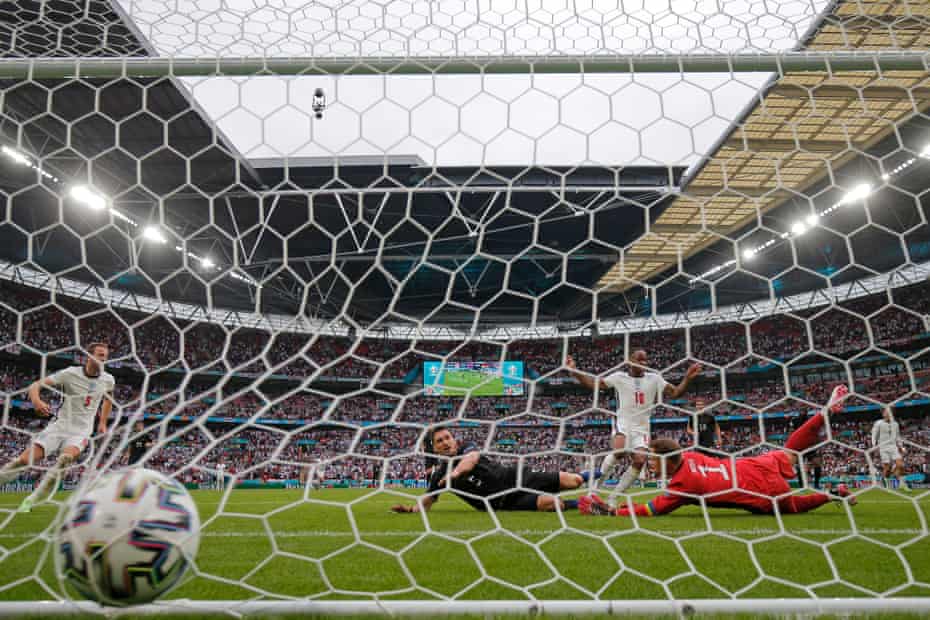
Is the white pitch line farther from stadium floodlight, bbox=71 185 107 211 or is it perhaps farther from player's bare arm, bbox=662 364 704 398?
stadium floodlight, bbox=71 185 107 211

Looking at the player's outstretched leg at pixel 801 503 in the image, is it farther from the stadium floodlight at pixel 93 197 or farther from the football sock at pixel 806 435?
the stadium floodlight at pixel 93 197

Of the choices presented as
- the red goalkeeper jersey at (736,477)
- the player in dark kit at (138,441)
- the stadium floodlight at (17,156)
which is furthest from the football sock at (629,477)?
the stadium floodlight at (17,156)

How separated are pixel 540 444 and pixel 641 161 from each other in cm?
2115

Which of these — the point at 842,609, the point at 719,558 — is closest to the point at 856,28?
the point at 719,558

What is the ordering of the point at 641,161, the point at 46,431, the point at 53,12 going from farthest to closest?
the point at 46,431, the point at 53,12, the point at 641,161

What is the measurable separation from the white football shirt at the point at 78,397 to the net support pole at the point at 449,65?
2.02m

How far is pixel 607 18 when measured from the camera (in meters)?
3.30

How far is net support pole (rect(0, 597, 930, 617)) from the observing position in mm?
1554

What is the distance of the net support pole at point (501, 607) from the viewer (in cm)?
155

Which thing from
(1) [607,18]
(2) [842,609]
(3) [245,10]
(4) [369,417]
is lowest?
(4) [369,417]

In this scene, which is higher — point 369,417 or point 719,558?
point 719,558

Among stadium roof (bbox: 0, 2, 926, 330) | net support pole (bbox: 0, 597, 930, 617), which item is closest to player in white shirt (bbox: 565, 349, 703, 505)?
stadium roof (bbox: 0, 2, 926, 330)

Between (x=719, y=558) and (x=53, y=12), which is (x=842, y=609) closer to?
(x=719, y=558)

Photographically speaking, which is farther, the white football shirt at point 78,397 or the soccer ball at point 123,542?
the white football shirt at point 78,397
